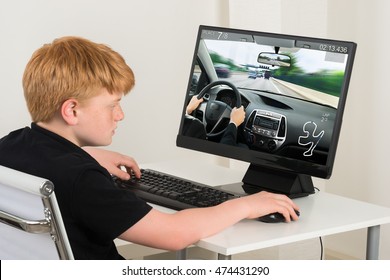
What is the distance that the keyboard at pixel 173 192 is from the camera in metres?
1.88

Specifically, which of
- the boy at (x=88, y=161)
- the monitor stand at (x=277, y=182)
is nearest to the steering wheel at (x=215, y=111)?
the monitor stand at (x=277, y=182)

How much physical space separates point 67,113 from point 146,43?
59.0 inches

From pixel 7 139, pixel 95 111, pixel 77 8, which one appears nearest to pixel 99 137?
pixel 95 111

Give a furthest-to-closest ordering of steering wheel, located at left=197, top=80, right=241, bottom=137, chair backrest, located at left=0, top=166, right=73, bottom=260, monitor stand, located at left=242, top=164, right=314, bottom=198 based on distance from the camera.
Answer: steering wheel, located at left=197, top=80, right=241, bottom=137 < monitor stand, located at left=242, top=164, right=314, bottom=198 < chair backrest, located at left=0, top=166, right=73, bottom=260

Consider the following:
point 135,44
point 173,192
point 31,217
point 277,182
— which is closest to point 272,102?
point 277,182

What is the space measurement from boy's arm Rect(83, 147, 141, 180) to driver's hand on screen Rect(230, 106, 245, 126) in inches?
11.5

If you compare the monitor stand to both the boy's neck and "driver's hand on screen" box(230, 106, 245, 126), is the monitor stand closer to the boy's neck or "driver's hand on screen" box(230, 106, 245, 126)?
"driver's hand on screen" box(230, 106, 245, 126)

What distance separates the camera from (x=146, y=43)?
3170 mm

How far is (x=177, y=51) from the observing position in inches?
129

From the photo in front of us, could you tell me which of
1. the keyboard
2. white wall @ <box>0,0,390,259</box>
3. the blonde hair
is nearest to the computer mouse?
the keyboard

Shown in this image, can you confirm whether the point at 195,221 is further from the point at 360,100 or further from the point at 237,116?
the point at 360,100

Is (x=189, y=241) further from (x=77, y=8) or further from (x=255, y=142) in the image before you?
(x=77, y=8)

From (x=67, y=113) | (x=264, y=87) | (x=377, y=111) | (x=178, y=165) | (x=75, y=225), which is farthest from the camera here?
(x=377, y=111)

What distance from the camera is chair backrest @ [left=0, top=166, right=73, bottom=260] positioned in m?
1.36
